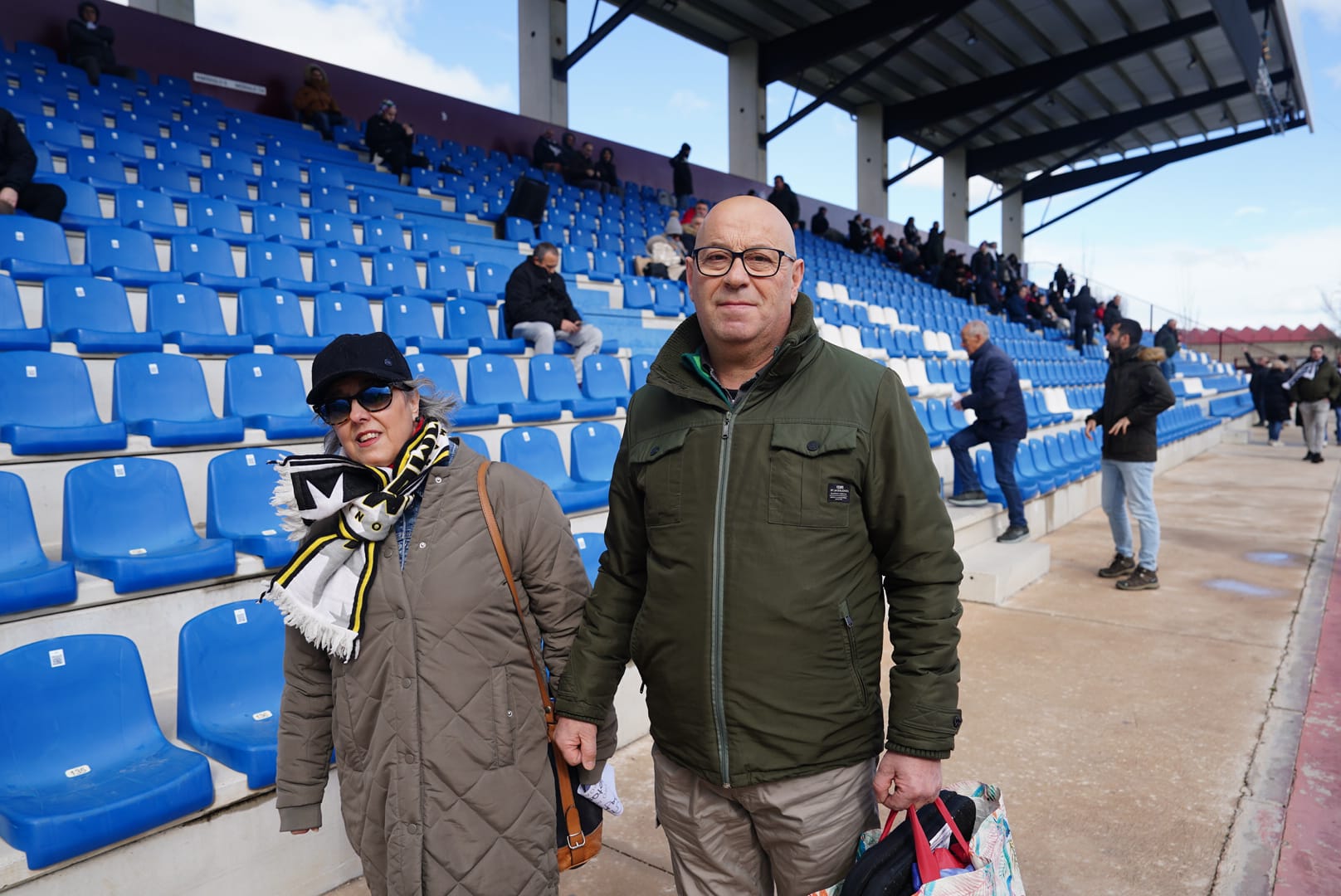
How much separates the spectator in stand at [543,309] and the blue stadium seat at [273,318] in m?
1.55

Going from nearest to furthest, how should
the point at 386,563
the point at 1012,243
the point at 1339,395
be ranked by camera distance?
the point at 386,563 → the point at 1339,395 → the point at 1012,243

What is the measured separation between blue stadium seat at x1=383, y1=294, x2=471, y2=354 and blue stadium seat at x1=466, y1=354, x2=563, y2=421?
272mm

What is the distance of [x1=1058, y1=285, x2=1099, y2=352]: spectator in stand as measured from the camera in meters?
19.0

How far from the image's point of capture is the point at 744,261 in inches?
55.0

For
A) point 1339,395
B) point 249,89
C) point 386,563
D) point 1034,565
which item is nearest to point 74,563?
point 386,563

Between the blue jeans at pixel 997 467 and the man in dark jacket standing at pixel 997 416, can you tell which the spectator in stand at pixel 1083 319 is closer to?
the blue jeans at pixel 997 467

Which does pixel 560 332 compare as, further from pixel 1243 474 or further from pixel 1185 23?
pixel 1185 23

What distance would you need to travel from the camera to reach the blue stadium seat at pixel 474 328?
5965mm

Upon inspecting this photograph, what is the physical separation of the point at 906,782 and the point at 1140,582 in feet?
15.6

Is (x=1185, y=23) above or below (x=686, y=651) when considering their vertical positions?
above

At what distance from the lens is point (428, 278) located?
710cm

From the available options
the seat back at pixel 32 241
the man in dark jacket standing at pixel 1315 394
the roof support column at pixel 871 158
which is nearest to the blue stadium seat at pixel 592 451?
the seat back at pixel 32 241

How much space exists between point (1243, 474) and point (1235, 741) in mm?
9673

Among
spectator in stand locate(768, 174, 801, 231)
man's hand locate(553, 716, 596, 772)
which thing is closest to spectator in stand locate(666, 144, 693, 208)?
spectator in stand locate(768, 174, 801, 231)
